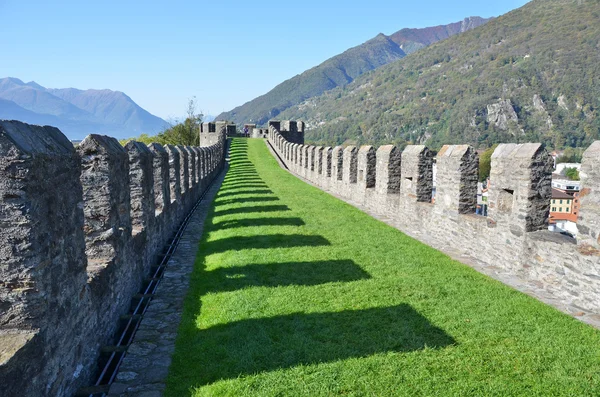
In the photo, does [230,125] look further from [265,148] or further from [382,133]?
[382,133]

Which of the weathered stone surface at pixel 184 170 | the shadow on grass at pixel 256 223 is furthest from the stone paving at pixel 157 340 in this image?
the weathered stone surface at pixel 184 170

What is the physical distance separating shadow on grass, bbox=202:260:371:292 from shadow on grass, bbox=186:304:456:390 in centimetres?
114

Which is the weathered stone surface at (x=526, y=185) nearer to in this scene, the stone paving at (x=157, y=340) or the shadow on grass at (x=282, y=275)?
the shadow on grass at (x=282, y=275)

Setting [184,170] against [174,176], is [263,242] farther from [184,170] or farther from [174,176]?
[184,170]

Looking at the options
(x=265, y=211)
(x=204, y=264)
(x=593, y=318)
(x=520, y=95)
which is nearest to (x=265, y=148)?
(x=265, y=211)

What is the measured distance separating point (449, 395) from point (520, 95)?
99032 millimetres

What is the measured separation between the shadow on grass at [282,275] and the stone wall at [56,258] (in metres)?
1.29

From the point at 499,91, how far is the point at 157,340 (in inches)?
4044

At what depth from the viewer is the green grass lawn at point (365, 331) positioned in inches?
146

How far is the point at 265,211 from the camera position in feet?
39.4

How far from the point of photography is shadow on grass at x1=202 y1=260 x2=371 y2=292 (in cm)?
612

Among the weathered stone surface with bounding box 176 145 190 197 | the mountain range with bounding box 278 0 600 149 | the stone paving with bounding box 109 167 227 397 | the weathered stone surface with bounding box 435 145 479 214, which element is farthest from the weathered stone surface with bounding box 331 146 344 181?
the mountain range with bounding box 278 0 600 149

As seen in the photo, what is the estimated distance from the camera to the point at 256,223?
405 inches

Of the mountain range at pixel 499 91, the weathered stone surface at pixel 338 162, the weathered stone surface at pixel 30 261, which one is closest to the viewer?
the weathered stone surface at pixel 30 261
